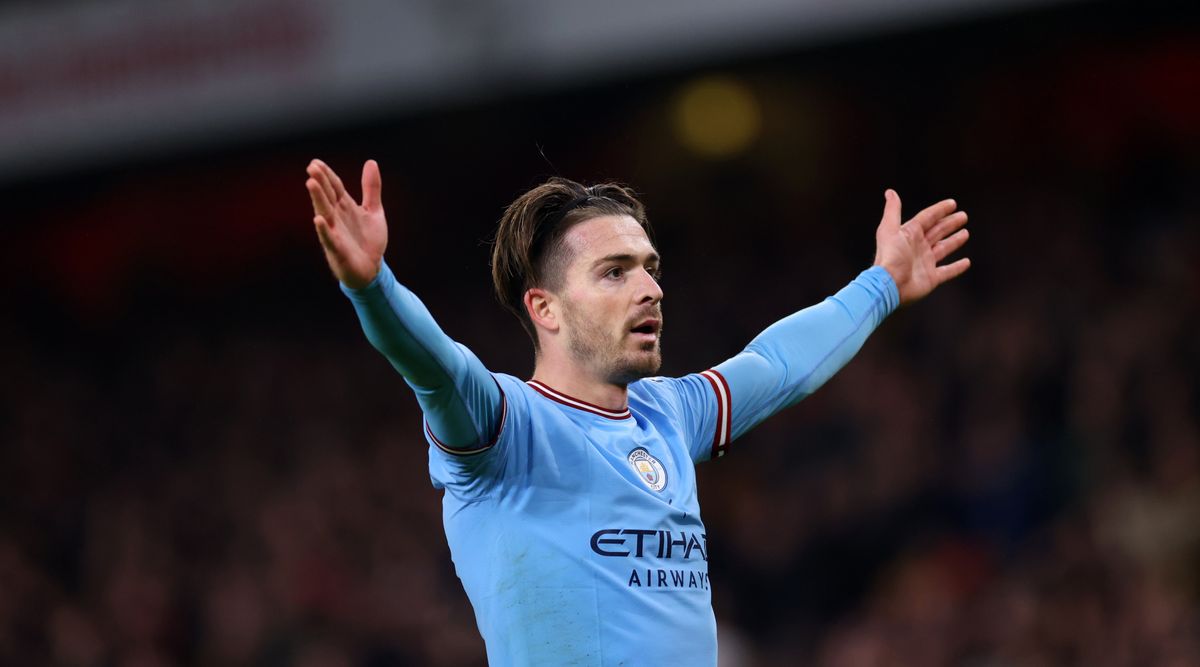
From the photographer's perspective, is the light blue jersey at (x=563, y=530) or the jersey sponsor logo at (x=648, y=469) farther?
the jersey sponsor logo at (x=648, y=469)

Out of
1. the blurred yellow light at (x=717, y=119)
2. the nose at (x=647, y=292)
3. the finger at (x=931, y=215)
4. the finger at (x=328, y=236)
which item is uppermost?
the blurred yellow light at (x=717, y=119)

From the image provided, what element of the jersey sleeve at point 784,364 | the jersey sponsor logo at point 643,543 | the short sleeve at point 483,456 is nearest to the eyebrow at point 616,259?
the short sleeve at point 483,456

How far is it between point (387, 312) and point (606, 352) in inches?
30.3

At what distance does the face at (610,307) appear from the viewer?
376cm

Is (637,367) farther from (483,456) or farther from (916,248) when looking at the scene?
(916,248)

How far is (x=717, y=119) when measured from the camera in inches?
520

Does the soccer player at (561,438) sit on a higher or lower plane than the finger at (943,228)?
lower

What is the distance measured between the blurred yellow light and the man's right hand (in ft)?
32.4

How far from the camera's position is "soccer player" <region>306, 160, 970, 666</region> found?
3211mm

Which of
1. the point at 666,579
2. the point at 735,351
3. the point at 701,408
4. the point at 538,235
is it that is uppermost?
the point at 735,351

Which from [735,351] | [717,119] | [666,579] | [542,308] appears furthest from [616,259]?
[717,119]

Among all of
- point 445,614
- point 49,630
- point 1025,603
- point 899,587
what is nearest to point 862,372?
point 899,587

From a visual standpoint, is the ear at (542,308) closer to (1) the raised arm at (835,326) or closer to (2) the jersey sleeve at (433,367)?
(2) the jersey sleeve at (433,367)

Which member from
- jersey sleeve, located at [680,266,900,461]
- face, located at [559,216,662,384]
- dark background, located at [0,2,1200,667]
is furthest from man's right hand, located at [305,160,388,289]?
dark background, located at [0,2,1200,667]
